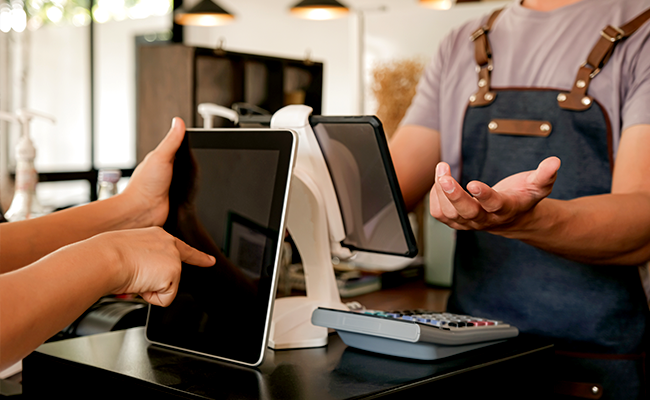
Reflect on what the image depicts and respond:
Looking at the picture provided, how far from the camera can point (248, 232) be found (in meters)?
0.75

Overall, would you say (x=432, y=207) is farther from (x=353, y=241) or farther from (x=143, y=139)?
(x=143, y=139)

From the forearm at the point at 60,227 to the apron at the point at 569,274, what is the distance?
1.97 ft

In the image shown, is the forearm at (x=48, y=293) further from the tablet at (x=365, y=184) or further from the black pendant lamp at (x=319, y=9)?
the black pendant lamp at (x=319, y=9)

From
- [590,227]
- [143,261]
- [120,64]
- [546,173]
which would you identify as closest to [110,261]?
[143,261]

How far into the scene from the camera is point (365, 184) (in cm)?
80

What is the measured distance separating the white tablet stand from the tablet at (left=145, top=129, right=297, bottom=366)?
0.22 ft

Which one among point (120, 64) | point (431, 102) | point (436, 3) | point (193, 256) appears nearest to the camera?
point (193, 256)

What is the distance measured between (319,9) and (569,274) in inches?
129

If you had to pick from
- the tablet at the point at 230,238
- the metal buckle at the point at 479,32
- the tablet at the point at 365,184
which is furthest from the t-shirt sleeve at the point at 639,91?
the tablet at the point at 230,238

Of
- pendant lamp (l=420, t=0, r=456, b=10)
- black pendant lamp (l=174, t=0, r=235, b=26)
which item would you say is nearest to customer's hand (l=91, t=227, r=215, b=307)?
pendant lamp (l=420, t=0, r=456, b=10)

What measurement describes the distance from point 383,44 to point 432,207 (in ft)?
9.33

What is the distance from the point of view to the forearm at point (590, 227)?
0.75 metres

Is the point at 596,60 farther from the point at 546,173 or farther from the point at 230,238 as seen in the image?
the point at 230,238

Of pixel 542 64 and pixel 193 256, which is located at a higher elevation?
pixel 542 64
